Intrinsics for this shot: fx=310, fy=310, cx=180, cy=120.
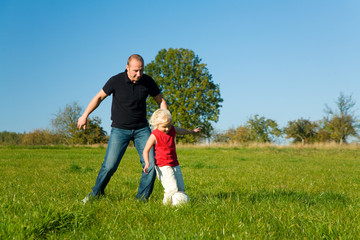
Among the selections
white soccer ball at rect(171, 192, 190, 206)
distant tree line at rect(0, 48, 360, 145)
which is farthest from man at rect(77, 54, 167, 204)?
distant tree line at rect(0, 48, 360, 145)

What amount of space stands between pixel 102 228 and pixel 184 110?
4355 centimetres

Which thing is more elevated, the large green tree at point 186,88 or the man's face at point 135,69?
the large green tree at point 186,88

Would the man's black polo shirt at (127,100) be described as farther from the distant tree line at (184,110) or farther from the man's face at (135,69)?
the distant tree line at (184,110)

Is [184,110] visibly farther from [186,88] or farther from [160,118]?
[160,118]

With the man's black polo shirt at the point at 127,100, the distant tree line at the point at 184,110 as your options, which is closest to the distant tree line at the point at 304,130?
the distant tree line at the point at 184,110

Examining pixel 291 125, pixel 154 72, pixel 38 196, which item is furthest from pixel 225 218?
pixel 291 125

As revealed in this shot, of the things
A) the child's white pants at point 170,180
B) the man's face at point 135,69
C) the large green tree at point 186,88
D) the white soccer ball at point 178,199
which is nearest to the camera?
the white soccer ball at point 178,199

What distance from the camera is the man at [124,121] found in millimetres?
5398

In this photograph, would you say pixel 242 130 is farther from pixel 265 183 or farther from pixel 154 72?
pixel 265 183

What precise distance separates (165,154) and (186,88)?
142 ft

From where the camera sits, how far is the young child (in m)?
4.73

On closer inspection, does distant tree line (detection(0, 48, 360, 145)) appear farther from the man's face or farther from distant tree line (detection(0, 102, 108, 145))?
the man's face

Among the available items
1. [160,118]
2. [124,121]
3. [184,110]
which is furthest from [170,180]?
[184,110]

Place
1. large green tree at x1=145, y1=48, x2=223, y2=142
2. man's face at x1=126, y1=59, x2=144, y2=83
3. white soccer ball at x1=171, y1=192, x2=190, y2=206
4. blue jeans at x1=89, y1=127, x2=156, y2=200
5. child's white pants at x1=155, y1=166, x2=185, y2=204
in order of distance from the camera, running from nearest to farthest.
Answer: white soccer ball at x1=171, y1=192, x2=190, y2=206
child's white pants at x1=155, y1=166, x2=185, y2=204
man's face at x1=126, y1=59, x2=144, y2=83
blue jeans at x1=89, y1=127, x2=156, y2=200
large green tree at x1=145, y1=48, x2=223, y2=142
